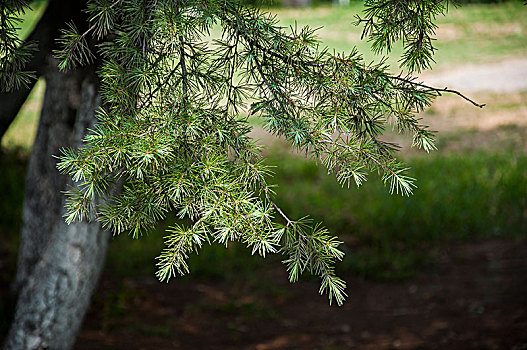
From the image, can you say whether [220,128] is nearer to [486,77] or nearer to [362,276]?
[362,276]

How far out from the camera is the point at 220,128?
6.61ft

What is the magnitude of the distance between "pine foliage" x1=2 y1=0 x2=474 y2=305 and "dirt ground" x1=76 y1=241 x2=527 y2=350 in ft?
8.67

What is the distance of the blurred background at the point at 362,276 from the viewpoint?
176 inches

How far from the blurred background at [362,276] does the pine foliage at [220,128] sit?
1340 mm

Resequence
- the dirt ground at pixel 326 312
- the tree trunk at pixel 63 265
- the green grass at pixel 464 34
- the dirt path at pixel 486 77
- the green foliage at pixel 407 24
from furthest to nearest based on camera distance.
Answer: the green grass at pixel 464 34, the dirt path at pixel 486 77, the dirt ground at pixel 326 312, the tree trunk at pixel 63 265, the green foliage at pixel 407 24

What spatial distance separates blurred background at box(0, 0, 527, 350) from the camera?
447 cm

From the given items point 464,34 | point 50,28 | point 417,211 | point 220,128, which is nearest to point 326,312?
point 417,211

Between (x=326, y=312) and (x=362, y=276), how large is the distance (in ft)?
2.24

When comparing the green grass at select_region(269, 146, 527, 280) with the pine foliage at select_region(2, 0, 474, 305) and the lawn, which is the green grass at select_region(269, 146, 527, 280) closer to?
the lawn

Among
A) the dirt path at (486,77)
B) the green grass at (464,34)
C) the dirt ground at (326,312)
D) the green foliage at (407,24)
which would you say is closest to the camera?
the green foliage at (407,24)

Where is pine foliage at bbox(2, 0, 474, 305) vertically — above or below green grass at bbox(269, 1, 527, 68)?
below

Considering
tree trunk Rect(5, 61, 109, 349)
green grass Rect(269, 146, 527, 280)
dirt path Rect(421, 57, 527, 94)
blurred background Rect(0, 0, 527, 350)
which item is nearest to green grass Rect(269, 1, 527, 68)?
dirt path Rect(421, 57, 527, 94)

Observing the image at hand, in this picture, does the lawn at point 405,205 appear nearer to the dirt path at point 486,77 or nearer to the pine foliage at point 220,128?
the pine foliage at point 220,128

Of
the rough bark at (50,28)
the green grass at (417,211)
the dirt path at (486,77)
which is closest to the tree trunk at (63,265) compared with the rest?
the rough bark at (50,28)
